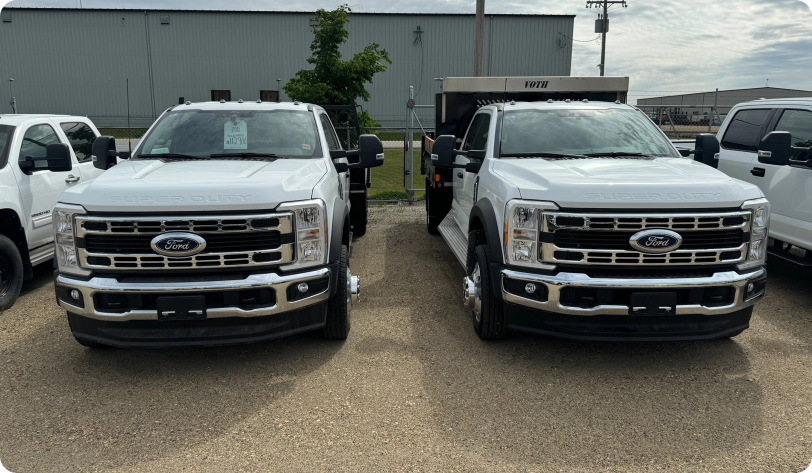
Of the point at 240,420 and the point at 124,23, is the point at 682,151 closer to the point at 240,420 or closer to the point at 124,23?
the point at 240,420

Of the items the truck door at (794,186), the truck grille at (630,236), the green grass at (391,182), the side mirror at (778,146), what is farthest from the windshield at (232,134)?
the green grass at (391,182)

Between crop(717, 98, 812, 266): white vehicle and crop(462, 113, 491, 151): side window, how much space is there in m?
2.82

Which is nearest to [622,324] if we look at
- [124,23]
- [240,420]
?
[240,420]

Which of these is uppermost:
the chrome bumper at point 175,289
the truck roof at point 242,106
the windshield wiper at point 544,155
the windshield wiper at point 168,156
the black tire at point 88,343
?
the truck roof at point 242,106

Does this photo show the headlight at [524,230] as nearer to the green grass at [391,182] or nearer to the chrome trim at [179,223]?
the chrome trim at [179,223]

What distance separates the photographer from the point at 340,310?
468 cm

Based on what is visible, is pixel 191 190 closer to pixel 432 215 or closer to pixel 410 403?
pixel 410 403

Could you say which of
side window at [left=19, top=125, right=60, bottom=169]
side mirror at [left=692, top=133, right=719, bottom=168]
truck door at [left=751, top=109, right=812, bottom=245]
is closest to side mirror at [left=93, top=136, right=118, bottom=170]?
side window at [left=19, top=125, right=60, bottom=169]

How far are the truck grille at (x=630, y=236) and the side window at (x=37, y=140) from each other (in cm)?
559

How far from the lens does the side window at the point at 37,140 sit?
636cm

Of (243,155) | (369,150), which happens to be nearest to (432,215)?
(369,150)

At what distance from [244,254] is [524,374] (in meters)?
2.16

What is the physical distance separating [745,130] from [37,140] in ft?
27.4

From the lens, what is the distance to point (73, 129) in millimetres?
7398
